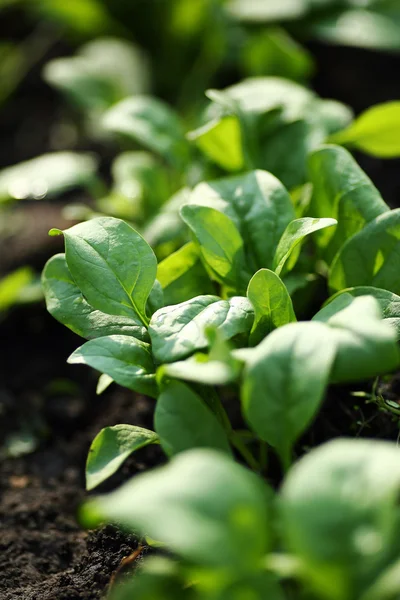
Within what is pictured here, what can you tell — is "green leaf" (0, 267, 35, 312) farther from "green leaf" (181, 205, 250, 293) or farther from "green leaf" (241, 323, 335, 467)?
"green leaf" (241, 323, 335, 467)

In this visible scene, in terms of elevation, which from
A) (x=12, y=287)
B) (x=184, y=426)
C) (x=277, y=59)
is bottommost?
(x=12, y=287)

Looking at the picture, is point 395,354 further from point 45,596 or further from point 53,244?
point 53,244

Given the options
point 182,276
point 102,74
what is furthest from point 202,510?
point 102,74

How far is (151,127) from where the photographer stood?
60.8 inches

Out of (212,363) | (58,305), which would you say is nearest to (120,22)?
(58,305)

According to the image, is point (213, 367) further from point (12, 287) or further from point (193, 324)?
point (12, 287)

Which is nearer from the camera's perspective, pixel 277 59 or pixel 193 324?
pixel 193 324

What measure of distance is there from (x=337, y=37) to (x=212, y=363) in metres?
1.65

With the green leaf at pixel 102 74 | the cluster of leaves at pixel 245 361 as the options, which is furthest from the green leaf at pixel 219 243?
the green leaf at pixel 102 74

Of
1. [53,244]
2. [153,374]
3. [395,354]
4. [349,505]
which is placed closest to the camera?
[349,505]

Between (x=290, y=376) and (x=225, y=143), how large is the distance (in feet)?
2.48

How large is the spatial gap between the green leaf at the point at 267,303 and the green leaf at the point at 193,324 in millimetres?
17

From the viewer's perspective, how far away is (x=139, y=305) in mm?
1017

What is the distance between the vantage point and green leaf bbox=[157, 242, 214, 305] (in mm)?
1127
